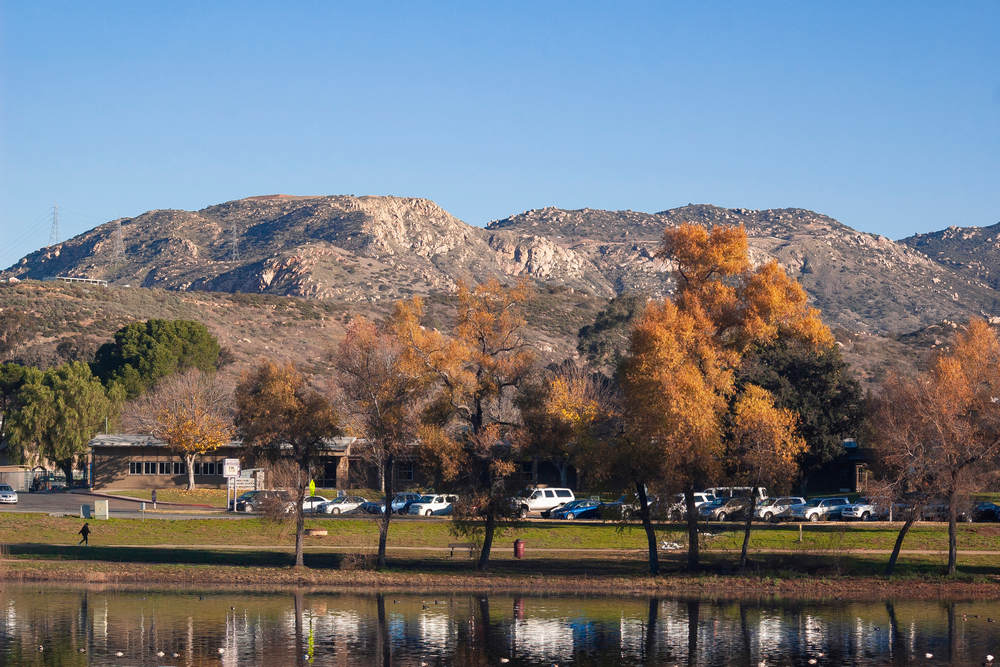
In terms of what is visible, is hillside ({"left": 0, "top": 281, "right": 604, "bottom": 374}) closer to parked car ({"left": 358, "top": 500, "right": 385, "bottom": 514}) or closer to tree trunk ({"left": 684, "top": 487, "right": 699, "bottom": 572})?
parked car ({"left": 358, "top": 500, "right": 385, "bottom": 514})

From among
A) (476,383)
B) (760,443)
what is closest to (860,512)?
(760,443)

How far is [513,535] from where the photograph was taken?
5581cm

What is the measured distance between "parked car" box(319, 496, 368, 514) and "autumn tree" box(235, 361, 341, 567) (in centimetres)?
2175

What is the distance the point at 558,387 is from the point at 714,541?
13189 millimetres

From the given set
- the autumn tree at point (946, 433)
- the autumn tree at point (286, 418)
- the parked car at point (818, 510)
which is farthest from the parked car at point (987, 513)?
the autumn tree at point (286, 418)

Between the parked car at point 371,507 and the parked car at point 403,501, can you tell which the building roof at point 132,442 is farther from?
the parked car at point 371,507

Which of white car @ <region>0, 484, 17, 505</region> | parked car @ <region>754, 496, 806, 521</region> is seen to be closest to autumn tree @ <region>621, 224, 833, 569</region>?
parked car @ <region>754, 496, 806, 521</region>

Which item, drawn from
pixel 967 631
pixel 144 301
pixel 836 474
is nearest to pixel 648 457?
pixel 967 631

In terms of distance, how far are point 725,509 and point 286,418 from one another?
2619cm

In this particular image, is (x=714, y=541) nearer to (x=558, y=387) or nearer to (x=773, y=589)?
(x=773, y=589)

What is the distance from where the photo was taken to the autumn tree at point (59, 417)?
290 feet

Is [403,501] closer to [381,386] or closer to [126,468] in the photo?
[381,386]

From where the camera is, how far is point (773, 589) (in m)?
44.4

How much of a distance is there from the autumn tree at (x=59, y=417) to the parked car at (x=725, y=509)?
4973 centimetres
